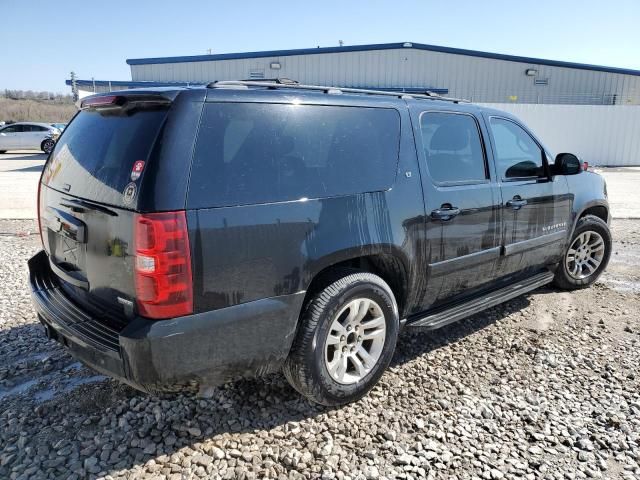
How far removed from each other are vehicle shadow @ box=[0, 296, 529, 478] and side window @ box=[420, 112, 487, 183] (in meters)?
1.17

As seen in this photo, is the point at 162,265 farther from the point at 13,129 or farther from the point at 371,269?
the point at 13,129

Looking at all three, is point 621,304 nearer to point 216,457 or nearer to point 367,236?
point 367,236

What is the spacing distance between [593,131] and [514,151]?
21376mm

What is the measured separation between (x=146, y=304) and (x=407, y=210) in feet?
5.55

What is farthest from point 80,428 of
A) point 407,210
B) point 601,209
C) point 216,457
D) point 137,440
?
point 601,209

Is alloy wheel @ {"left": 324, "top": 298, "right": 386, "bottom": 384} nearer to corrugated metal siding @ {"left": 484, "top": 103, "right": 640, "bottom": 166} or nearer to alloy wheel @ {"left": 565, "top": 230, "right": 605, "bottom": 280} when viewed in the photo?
alloy wheel @ {"left": 565, "top": 230, "right": 605, "bottom": 280}

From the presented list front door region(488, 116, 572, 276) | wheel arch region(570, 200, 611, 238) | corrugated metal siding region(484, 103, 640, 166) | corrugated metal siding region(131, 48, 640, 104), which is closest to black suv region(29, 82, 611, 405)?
front door region(488, 116, 572, 276)

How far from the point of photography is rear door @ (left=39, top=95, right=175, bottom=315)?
2.27 metres

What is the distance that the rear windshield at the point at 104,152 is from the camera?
229 centimetres

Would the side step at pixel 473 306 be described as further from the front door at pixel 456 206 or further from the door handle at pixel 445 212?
the door handle at pixel 445 212

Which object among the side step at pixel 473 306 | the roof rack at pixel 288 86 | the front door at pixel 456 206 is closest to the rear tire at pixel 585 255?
the side step at pixel 473 306

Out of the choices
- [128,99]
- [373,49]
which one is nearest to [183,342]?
[128,99]

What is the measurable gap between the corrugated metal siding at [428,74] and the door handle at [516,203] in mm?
20917

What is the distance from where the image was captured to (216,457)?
254 centimetres
